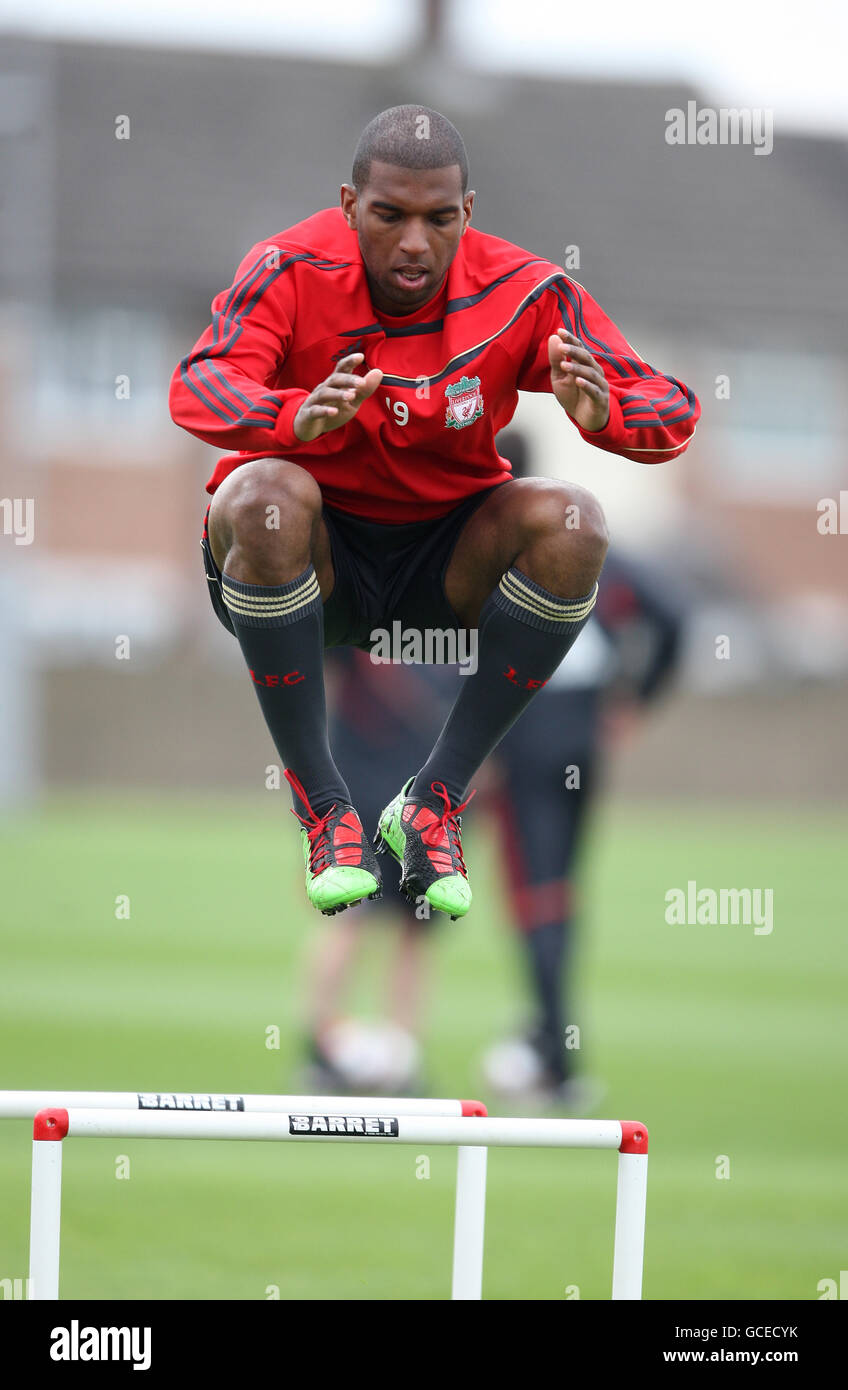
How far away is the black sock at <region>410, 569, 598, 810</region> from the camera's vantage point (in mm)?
4305

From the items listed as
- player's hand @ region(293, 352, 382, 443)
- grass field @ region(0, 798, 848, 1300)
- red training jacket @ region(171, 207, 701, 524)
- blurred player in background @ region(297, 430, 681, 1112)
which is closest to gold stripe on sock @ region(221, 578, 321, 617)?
red training jacket @ region(171, 207, 701, 524)

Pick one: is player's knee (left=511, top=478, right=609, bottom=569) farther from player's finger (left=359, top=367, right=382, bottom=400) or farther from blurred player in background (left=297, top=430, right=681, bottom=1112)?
blurred player in background (left=297, top=430, right=681, bottom=1112)

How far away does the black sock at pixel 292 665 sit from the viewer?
412cm

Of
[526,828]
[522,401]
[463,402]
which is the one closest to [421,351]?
[463,402]

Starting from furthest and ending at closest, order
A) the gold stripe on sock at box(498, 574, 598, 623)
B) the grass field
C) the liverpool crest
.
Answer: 1. the grass field
2. the gold stripe on sock at box(498, 574, 598, 623)
3. the liverpool crest

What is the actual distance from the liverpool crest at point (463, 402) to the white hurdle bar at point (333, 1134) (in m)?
1.57

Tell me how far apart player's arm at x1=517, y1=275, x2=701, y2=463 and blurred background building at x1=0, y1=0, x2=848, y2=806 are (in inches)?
759

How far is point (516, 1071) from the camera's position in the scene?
822cm

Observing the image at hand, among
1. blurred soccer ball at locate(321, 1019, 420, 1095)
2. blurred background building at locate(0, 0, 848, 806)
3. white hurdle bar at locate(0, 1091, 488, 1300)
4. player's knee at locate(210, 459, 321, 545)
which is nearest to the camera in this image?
white hurdle bar at locate(0, 1091, 488, 1300)

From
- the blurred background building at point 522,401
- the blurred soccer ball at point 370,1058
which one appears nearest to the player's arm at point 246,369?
the blurred soccer ball at point 370,1058

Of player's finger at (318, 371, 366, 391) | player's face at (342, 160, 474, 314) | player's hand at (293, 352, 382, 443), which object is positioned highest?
player's face at (342, 160, 474, 314)

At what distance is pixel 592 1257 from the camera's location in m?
6.43

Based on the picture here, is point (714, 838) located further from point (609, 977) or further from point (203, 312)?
point (203, 312)

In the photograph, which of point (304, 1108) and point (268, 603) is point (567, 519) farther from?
point (304, 1108)
